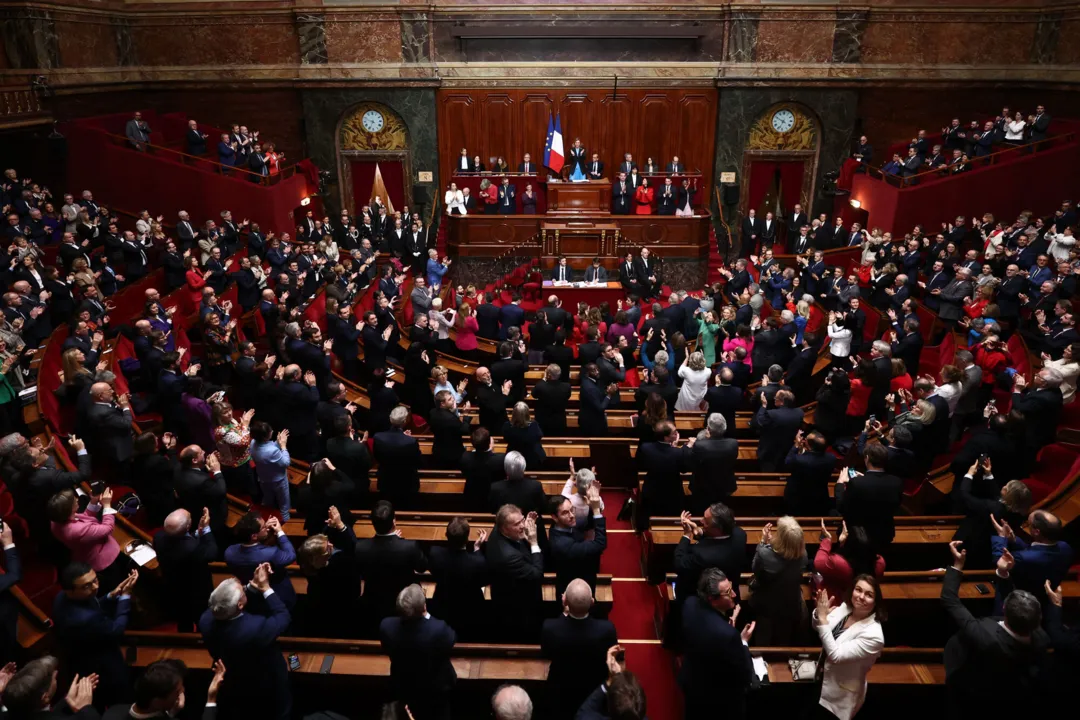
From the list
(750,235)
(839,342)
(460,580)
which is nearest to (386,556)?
(460,580)

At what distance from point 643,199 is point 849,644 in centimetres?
1228

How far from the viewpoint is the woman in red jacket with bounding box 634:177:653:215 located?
1480 cm

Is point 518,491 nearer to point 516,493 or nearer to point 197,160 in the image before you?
point 516,493

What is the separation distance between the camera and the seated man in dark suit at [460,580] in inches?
164

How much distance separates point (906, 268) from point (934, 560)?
23.2 feet

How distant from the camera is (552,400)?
21.7ft

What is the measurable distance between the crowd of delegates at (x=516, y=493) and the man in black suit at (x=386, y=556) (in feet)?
0.04

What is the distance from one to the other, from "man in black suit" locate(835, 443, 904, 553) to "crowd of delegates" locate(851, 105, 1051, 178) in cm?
1095

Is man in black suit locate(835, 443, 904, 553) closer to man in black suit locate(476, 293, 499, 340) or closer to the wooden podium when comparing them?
man in black suit locate(476, 293, 499, 340)

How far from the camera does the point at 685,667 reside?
3793 millimetres

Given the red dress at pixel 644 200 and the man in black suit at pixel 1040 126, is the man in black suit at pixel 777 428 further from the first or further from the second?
the man in black suit at pixel 1040 126

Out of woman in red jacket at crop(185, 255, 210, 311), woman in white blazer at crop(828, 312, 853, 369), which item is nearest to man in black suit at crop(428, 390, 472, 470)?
woman in white blazer at crop(828, 312, 853, 369)

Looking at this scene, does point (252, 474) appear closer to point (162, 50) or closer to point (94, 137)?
point (94, 137)

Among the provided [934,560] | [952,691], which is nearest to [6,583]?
[952,691]
